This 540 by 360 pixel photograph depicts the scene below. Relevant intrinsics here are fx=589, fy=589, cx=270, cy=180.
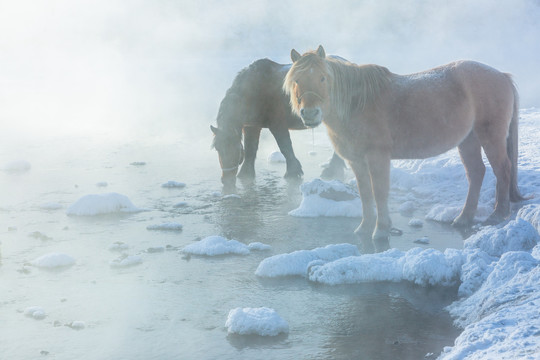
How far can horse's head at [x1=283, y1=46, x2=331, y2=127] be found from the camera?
5.14 m

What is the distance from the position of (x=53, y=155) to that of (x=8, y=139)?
2925 millimetres

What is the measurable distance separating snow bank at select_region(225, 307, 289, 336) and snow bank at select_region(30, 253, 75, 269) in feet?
6.26

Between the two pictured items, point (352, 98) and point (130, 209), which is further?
point (130, 209)

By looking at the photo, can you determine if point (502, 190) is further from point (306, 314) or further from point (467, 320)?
point (306, 314)

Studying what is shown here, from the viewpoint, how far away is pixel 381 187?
5.50m

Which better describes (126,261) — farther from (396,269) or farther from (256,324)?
(396,269)

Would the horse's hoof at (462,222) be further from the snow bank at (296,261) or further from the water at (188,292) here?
the snow bank at (296,261)

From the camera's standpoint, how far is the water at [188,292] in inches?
134

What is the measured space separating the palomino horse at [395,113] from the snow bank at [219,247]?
1.12m

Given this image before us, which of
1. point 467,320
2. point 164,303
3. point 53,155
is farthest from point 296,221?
point 53,155

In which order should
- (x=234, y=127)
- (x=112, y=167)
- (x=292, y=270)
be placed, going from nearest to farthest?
(x=292, y=270) < (x=234, y=127) < (x=112, y=167)

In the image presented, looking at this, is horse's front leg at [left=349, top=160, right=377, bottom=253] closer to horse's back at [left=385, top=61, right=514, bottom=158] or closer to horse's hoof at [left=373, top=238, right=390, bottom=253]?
horse's hoof at [left=373, top=238, right=390, bottom=253]

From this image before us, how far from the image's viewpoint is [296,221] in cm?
624

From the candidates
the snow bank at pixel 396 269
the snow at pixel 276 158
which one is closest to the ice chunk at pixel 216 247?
the snow bank at pixel 396 269
